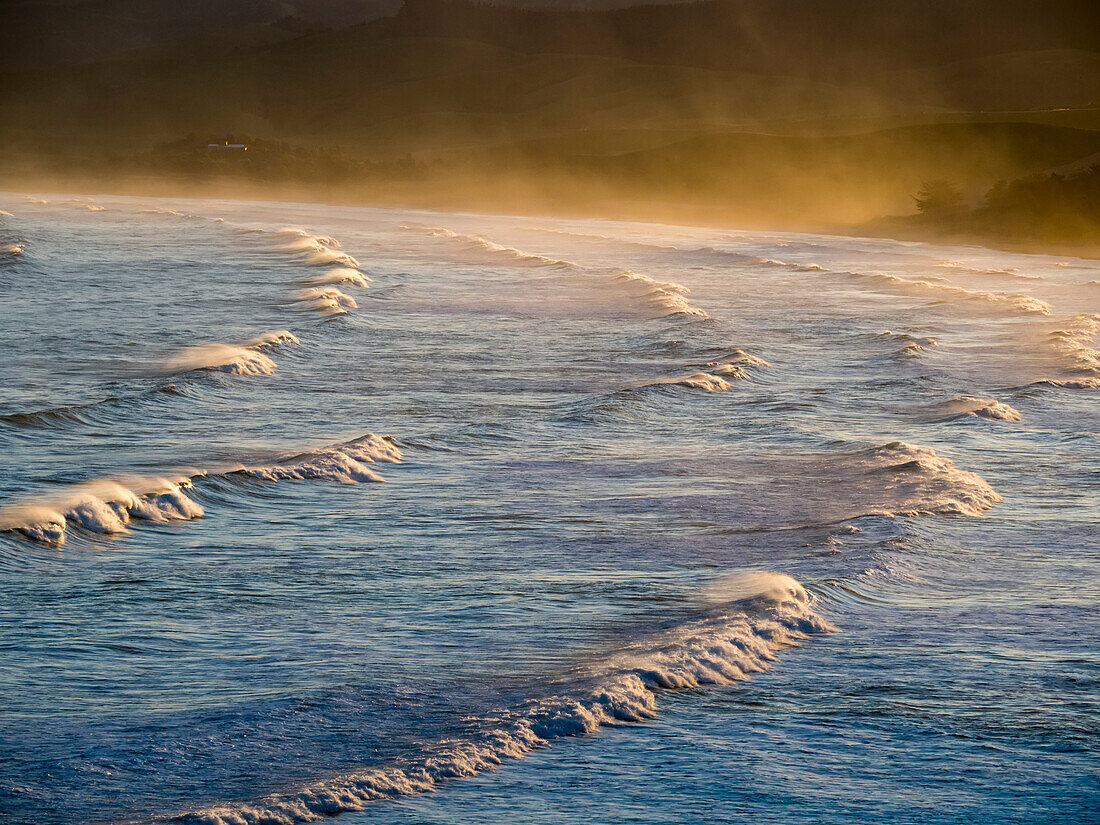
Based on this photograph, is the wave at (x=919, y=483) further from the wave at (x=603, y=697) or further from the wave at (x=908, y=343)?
the wave at (x=908, y=343)

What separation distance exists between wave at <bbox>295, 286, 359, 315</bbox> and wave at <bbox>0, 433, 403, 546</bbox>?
17.5 meters

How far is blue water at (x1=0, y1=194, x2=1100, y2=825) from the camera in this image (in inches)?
344

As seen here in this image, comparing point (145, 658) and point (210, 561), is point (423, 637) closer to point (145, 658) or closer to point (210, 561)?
point (145, 658)

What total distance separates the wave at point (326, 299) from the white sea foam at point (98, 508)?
19.3m

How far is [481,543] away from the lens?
45.3 ft

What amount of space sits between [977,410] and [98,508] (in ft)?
42.1

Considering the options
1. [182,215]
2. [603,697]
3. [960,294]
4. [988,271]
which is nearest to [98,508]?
[603,697]

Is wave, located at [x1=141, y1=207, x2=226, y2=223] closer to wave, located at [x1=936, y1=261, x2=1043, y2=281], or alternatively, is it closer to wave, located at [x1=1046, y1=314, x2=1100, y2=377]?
wave, located at [x1=936, y1=261, x2=1043, y2=281]

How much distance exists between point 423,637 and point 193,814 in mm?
3227

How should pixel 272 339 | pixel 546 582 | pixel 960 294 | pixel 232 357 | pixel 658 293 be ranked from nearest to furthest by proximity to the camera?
pixel 546 582 < pixel 232 357 < pixel 272 339 < pixel 658 293 < pixel 960 294

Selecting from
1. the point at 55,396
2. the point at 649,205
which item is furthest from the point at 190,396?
the point at 649,205

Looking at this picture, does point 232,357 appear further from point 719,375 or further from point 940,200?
point 940,200

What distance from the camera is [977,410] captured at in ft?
70.3

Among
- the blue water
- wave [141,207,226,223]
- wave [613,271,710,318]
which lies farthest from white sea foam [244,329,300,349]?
wave [141,207,226,223]
